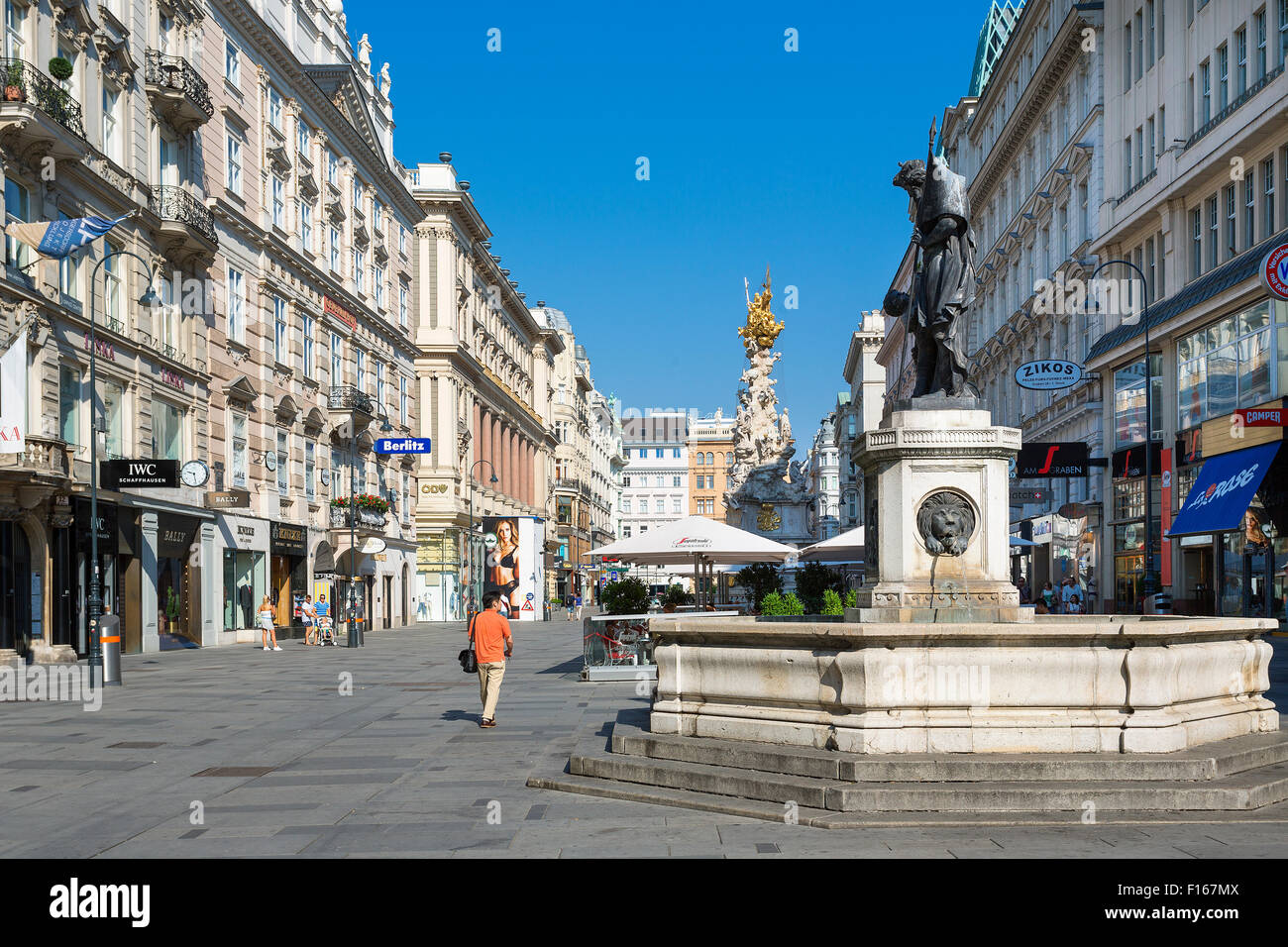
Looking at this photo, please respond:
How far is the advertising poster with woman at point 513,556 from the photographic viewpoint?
5488 cm

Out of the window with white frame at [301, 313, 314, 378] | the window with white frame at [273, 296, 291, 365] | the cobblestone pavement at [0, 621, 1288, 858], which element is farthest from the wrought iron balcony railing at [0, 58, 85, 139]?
the window with white frame at [301, 313, 314, 378]

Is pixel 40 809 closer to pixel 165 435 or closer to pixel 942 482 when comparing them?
pixel 942 482

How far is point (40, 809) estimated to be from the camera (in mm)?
9930

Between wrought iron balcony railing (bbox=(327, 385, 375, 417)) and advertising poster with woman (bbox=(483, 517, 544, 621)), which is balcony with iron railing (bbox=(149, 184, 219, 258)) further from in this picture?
advertising poster with woman (bbox=(483, 517, 544, 621))

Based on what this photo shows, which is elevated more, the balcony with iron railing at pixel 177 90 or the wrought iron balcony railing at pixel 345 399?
the balcony with iron railing at pixel 177 90

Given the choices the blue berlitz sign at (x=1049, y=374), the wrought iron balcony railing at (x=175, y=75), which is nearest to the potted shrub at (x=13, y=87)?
the wrought iron balcony railing at (x=175, y=75)

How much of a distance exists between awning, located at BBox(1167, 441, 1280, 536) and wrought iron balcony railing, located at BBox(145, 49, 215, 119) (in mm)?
28240

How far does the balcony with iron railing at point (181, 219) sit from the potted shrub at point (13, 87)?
762 cm

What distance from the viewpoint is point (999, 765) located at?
8.91m

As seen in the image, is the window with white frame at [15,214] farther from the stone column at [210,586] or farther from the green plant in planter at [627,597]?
the green plant in planter at [627,597]

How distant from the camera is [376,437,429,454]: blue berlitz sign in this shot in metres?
48.7
